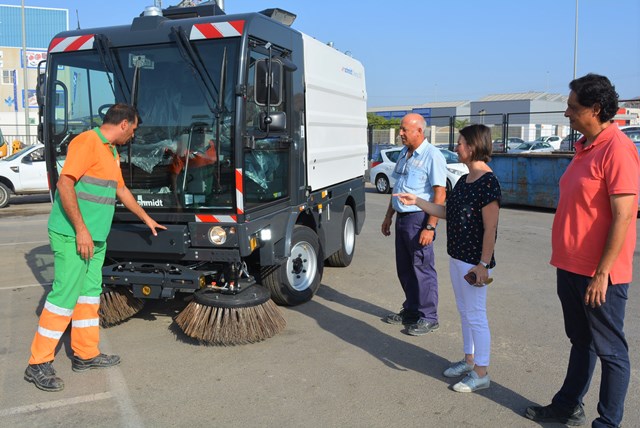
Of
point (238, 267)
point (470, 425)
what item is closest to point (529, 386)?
point (470, 425)

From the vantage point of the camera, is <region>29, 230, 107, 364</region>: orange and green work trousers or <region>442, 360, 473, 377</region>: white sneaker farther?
<region>442, 360, 473, 377</region>: white sneaker

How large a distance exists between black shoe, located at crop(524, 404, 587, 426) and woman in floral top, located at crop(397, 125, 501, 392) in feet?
1.43

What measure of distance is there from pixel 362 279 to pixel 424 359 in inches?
106

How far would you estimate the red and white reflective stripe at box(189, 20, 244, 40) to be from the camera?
4.52 metres

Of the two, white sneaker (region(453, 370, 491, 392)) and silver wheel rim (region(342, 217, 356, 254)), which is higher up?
silver wheel rim (region(342, 217, 356, 254))

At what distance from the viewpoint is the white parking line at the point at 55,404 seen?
360 centimetres

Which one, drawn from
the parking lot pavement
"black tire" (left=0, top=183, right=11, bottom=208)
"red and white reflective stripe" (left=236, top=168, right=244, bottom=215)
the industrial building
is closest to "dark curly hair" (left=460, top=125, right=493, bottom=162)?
"red and white reflective stripe" (left=236, top=168, right=244, bottom=215)

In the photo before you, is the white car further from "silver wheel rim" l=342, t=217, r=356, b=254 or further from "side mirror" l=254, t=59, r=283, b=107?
"side mirror" l=254, t=59, r=283, b=107

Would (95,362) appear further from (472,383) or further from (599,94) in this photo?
(599,94)

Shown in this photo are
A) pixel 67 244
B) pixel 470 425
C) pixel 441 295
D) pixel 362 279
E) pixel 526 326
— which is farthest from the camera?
pixel 362 279

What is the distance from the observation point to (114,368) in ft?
14.1

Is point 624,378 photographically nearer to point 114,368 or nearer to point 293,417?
point 293,417

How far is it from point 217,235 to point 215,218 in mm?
139

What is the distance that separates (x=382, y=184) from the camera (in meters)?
18.0
